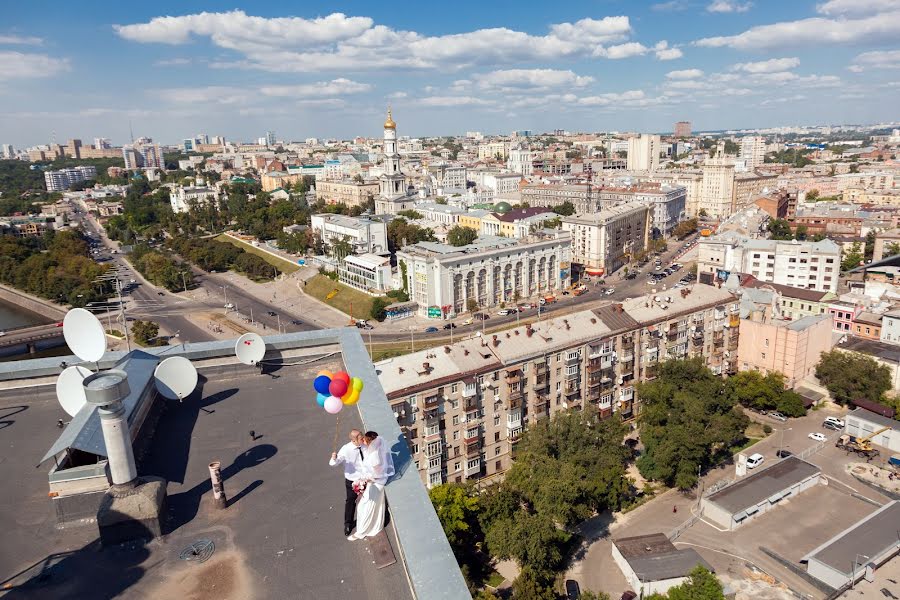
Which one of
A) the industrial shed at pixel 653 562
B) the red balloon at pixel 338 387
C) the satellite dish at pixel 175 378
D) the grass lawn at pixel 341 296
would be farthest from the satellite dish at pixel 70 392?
the grass lawn at pixel 341 296

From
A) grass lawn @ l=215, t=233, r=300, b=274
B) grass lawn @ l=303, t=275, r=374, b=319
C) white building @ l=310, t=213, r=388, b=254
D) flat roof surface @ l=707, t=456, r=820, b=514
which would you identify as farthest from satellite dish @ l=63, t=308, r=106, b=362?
grass lawn @ l=215, t=233, r=300, b=274

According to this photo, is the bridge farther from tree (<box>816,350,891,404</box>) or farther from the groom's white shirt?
tree (<box>816,350,891,404</box>)

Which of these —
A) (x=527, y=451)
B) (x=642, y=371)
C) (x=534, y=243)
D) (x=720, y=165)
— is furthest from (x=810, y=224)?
(x=527, y=451)

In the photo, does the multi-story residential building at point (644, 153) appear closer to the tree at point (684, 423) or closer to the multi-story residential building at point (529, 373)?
the multi-story residential building at point (529, 373)

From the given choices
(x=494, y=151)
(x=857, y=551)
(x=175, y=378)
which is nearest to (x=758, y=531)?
(x=857, y=551)

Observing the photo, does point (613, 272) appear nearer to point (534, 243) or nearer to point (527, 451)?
point (534, 243)

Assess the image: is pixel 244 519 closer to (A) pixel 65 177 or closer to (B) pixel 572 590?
(B) pixel 572 590
